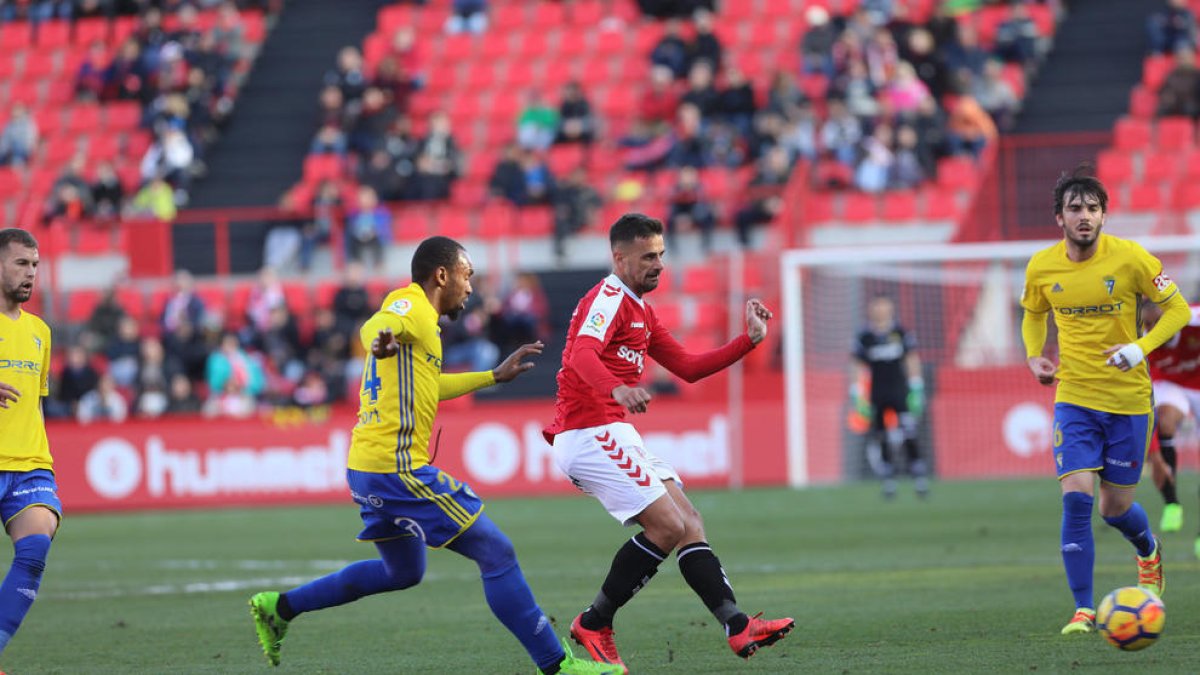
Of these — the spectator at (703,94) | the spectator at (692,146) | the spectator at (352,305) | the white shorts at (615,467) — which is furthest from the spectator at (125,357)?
the white shorts at (615,467)

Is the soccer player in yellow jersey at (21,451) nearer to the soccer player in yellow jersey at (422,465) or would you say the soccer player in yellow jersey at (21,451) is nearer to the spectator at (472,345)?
the soccer player in yellow jersey at (422,465)

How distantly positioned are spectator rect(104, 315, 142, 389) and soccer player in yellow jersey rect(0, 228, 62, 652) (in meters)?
17.2

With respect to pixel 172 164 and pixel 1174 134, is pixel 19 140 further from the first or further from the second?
pixel 1174 134

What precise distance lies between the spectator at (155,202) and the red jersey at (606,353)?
2106 centimetres

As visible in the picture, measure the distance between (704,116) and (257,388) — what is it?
763 cm

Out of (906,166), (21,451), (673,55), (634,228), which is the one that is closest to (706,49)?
(673,55)

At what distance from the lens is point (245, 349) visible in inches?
1005

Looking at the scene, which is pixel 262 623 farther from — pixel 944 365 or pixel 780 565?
pixel 944 365

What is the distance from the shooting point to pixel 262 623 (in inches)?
343

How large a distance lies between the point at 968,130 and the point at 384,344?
19.3 meters

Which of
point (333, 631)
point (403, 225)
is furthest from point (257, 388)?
point (333, 631)

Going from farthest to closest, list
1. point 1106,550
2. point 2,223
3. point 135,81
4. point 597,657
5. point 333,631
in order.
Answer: point 135,81 → point 2,223 → point 1106,550 → point 333,631 → point 597,657

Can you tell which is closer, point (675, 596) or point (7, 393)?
point (7, 393)

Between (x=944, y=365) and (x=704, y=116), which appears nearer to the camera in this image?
(x=944, y=365)
